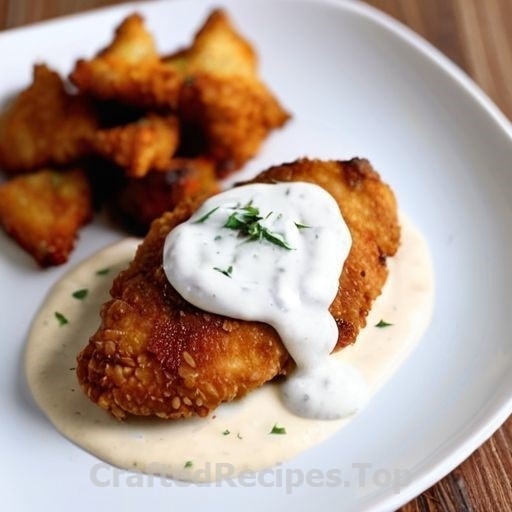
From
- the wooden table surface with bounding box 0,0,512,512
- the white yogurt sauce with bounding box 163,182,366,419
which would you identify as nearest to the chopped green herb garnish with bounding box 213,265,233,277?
the white yogurt sauce with bounding box 163,182,366,419

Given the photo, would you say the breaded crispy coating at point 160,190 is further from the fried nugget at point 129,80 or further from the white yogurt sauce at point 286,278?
the white yogurt sauce at point 286,278

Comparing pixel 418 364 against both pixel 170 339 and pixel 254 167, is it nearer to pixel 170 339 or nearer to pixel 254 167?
pixel 170 339

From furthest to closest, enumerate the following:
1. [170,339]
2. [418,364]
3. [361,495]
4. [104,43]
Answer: [104,43] → [418,364] → [170,339] → [361,495]

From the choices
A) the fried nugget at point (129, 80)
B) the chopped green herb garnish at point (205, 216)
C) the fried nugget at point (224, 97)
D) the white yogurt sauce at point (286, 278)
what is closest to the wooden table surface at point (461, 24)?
the fried nugget at point (224, 97)

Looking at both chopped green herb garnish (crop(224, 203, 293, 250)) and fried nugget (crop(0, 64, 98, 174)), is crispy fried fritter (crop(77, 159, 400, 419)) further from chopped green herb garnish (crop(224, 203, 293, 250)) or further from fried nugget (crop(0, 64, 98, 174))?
fried nugget (crop(0, 64, 98, 174))

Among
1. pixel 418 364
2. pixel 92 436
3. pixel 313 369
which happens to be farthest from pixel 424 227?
pixel 92 436

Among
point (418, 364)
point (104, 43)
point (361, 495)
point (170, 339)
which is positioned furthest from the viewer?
point (104, 43)
